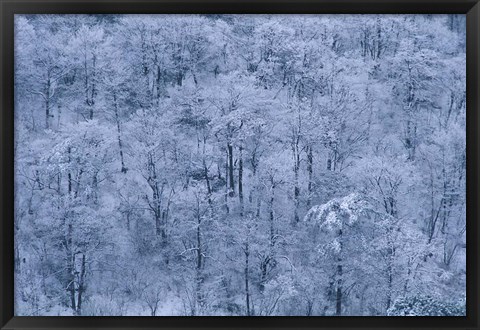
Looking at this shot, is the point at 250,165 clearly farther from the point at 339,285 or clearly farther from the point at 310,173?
the point at 339,285

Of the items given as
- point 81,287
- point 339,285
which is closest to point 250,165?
point 339,285

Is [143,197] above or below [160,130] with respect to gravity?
below

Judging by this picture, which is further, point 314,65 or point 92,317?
point 314,65

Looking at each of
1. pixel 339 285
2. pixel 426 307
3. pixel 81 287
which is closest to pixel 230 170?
pixel 339 285

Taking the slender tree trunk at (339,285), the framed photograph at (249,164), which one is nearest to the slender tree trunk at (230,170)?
the framed photograph at (249,164)

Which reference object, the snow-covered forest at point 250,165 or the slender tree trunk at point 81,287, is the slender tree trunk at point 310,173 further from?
the slender tree trunk at point 81,287

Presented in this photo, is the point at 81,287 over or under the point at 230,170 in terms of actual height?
under

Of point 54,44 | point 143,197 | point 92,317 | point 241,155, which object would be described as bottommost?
point 92,317

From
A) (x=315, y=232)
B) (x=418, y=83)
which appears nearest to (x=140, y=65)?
(x=315, y=232)

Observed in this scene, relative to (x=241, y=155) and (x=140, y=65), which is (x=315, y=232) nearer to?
(x=241, y=155)
